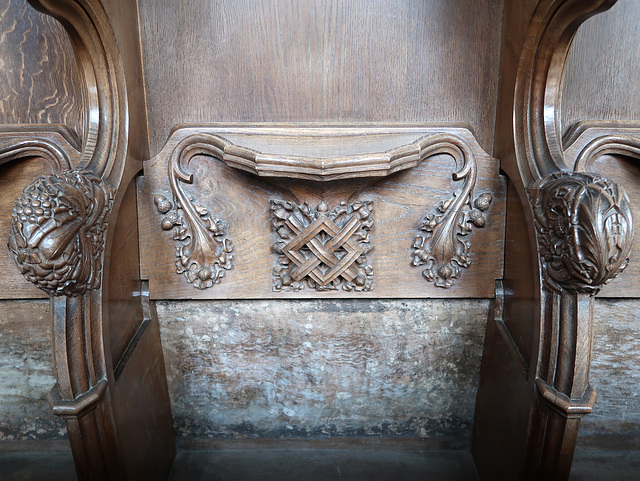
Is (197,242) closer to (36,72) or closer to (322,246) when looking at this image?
(322,246)

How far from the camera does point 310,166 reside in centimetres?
99

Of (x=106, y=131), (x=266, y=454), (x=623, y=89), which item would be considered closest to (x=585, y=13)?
(x=623, y=89)

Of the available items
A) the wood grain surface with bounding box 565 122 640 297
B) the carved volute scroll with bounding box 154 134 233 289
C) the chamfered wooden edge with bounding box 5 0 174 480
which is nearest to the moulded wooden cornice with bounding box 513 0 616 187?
the wood grain surface with bounding box 565 122 640 297

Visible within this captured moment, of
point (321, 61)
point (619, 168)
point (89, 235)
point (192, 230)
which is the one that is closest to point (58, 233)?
point (89, 235)

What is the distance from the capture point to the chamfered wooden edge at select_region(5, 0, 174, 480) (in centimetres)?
82

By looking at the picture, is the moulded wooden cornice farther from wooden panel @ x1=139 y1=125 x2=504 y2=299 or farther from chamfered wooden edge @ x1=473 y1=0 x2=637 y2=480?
wooden panel @ x1=139 y1=125 x2=504 y2=299

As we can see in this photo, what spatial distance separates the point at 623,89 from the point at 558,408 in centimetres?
75

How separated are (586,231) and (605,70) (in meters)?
0.51

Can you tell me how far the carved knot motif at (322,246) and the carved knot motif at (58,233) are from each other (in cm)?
42

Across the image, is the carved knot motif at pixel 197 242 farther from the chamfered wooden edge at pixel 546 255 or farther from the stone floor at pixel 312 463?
the chamfered wooden edge at pixel 546 255

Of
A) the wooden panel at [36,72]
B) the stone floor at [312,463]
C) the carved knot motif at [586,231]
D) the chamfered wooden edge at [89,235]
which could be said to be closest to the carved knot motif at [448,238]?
the carved knot motif at [586,231]

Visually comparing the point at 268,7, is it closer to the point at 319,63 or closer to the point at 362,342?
the point at 319,63

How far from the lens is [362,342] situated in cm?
121

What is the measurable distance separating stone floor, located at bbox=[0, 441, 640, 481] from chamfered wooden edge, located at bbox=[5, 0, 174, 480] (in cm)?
17
